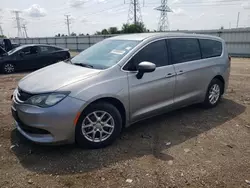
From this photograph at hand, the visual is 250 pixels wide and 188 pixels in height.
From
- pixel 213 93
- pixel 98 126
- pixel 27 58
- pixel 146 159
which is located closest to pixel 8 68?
pixel 27 58

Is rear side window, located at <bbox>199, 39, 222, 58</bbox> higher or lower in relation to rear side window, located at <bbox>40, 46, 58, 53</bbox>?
higher

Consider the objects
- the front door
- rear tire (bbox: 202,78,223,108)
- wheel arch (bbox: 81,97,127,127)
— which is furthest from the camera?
rear tire (bbox: 202,78,223,108)

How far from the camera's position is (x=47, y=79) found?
133 inches

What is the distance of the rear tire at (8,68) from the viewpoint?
1048cm

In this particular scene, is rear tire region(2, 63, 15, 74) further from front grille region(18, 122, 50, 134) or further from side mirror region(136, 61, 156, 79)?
side mirror region(136, 61, 156, 79)

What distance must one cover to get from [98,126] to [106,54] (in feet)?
4.20

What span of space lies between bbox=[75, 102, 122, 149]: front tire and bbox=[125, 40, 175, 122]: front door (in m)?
0.36

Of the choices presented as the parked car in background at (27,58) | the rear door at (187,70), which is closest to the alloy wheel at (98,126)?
the rear door at (187,70)

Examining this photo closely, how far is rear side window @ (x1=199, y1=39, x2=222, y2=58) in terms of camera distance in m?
4.91

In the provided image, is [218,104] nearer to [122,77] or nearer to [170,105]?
[170,105]

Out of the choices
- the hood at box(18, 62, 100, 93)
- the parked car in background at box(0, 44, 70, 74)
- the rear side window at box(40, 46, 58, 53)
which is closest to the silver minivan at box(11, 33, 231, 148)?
the hood at box(18, 62, 100, 93)

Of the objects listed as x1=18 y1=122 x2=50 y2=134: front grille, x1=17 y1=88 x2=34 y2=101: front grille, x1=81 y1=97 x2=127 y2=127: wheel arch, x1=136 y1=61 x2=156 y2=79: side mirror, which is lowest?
x1=18 y1=122 x2=50 y2=134: front grille

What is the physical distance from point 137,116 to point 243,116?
97.2 inches

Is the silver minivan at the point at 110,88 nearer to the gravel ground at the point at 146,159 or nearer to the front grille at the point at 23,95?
the front grille at the point at 23,95
